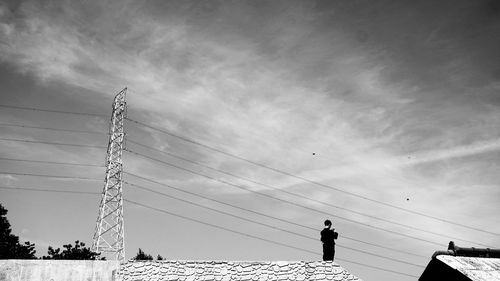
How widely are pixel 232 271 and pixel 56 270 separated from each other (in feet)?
17.4

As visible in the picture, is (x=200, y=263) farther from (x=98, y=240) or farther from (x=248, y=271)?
(x=98, y=240)

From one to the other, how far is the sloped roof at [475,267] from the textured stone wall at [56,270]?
950 centimetres

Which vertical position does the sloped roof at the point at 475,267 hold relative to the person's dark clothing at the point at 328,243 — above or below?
below

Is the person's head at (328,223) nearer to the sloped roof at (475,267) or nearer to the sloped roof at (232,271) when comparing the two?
the sloped roof at (232,271)

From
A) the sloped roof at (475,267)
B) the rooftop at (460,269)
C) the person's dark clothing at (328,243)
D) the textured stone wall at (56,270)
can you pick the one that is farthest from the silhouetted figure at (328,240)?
the textured stone wall at (56,270)

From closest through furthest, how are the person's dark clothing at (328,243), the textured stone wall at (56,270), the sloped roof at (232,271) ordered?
the textured stone wall at (56,270)
the sloped roof at (232,271)
the person's dark clothing at (328,243)

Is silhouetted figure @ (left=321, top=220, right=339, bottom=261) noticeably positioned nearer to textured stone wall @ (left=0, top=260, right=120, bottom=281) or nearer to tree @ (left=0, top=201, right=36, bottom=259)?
textured stone wall @ (left=0, top=260, right=120, bottom=281)

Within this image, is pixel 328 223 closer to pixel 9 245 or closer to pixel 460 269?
pixel 460 269

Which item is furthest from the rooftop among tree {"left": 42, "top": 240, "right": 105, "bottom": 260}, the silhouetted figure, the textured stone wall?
tree {"left": 42, "top": 240, "right": 105, "bottom": 260}

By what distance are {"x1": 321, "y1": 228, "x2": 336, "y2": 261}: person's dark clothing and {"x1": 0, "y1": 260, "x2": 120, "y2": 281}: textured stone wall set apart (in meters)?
6.81

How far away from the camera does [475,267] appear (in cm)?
990

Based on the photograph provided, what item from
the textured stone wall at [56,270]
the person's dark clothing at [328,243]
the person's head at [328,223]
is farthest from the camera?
the person's dark clothing at [328,243]

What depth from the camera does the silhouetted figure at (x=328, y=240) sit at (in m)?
13.1

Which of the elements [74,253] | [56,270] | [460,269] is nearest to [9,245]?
[74,253]
